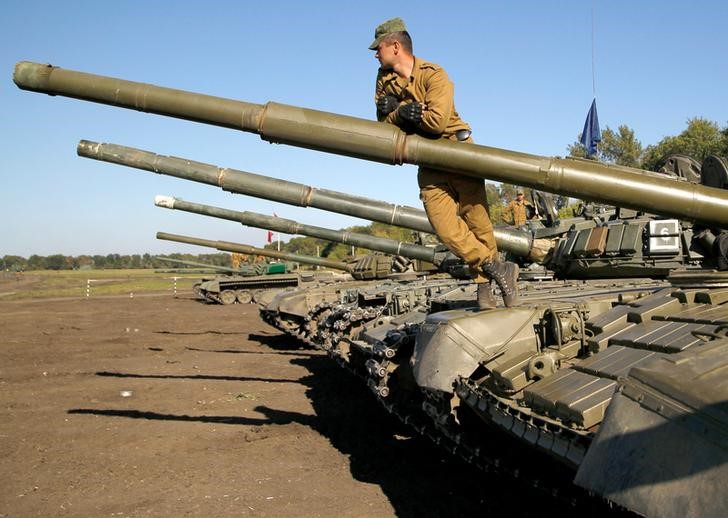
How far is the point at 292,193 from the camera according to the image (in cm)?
912

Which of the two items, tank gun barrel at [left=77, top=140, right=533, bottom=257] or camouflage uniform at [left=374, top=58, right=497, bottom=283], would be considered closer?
camouflage uniform at [left=374, top=58, right=497, bottom=283]

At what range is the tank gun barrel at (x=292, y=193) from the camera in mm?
8969

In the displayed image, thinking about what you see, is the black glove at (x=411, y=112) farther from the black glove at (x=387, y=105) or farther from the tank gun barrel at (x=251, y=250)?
the tank gun barrel at (x=251, y=250)

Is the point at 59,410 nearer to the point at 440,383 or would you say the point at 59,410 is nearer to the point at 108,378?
the point at 108,378

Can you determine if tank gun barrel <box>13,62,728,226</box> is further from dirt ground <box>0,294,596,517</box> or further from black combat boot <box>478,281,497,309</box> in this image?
dirt ground <box>0,294,596,517</box>

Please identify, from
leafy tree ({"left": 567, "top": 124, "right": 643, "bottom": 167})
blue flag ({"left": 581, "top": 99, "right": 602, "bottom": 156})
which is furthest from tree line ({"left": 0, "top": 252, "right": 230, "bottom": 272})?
blue flag ({"left": 581, "top": 99, "right": 602, "bottom": 156})

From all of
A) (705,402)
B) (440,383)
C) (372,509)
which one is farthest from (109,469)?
(705,402)

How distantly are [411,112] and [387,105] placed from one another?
0.51 m

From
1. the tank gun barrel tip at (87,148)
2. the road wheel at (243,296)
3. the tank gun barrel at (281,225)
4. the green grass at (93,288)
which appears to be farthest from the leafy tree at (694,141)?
the tank gun barrel tip at (87,148)

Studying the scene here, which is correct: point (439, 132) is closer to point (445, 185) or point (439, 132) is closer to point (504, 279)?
point (445, 185)

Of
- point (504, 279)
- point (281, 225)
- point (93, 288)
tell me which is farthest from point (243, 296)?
point (504, 279)

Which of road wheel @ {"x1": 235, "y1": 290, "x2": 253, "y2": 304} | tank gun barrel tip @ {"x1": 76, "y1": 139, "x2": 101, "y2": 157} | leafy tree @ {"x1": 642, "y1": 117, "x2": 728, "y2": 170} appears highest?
leafy tree @ {"x1": 642, "y1": 117, "x2": 728, "y2": 170}

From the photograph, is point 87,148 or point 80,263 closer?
point 87,148

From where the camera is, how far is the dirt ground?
19.4 ft
